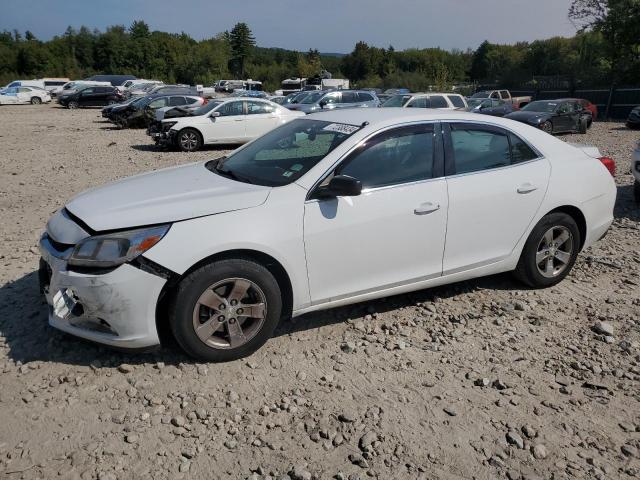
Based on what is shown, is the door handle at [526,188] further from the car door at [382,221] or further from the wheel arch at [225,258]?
the wheel arch at [225,258]

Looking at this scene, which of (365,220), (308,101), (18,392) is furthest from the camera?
(308,101)

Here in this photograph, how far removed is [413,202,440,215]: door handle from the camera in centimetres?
389

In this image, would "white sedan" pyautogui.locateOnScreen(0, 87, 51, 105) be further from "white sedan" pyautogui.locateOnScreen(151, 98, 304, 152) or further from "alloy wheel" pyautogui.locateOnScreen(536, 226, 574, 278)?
"alloy wheel" pyautogui.locateOnScreen(536, 226, 574, 278)

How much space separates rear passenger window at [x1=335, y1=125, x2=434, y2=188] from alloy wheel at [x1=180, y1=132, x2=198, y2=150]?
12196 mm

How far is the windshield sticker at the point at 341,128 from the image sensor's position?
3971 millimetres

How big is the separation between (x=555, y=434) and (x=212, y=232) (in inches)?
90.5

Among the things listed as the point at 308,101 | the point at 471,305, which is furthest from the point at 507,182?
the point at 308,101

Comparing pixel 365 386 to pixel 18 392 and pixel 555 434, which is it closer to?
pixel 555 434

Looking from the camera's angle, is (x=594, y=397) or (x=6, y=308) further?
(x=6, y=308)

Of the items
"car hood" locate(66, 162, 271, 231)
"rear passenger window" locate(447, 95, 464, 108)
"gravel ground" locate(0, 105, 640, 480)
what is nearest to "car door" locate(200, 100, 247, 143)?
"rear passenger window" locate(447, 95, 464, 108)

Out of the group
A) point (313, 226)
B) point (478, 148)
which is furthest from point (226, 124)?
point (313, 226)

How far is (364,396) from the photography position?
3229mm

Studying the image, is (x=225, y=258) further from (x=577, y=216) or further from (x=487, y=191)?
(x=577, y=216)

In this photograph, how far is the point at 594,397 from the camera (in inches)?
128
